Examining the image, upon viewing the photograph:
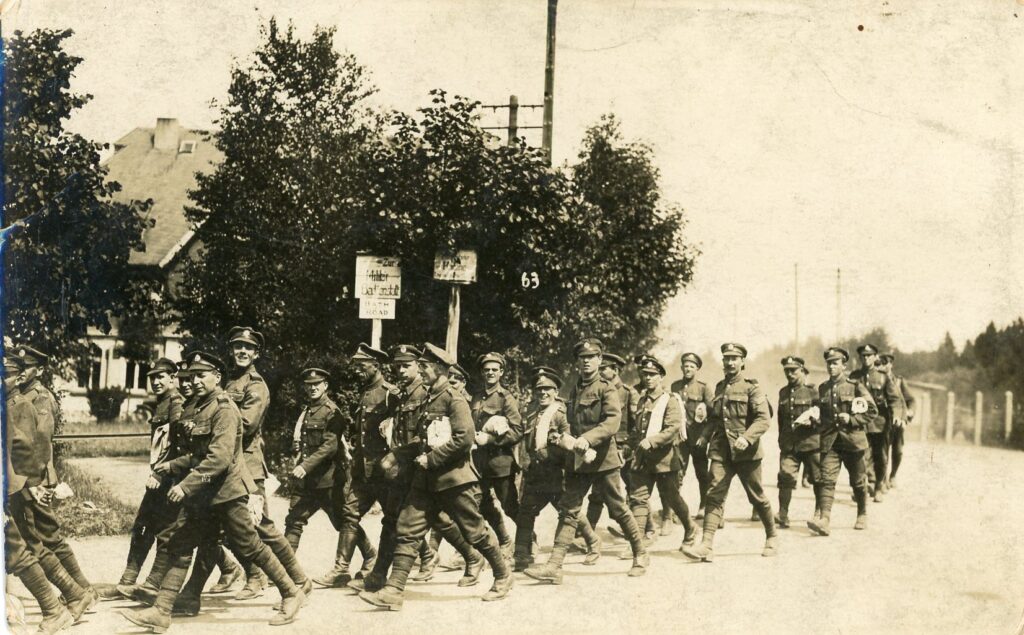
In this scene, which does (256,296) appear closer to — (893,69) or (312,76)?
(312,76)

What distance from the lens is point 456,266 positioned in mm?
8836

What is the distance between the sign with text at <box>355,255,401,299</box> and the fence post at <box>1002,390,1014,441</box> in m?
5.82

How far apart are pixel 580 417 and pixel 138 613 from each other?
11.1 feet

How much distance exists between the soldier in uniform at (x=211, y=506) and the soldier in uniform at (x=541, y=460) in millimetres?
1953

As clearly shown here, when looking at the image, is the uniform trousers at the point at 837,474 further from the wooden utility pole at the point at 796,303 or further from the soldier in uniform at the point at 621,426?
the soldier in uniform at the point at 621,426

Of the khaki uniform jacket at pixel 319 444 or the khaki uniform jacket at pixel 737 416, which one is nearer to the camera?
the khaki uniform jacket at pixel 319 444

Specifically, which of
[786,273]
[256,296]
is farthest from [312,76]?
[786,273]

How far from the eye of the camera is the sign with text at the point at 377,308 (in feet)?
28.3

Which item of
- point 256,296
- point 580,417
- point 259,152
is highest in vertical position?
point 259,152

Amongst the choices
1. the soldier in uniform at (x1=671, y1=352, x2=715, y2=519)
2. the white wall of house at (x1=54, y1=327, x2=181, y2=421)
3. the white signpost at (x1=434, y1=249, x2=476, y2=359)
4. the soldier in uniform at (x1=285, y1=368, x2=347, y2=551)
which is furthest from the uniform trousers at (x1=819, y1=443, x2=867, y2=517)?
the white wall of house at (x1=54, y1=327, x2=181, y2=421)

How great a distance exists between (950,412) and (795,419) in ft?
6.14

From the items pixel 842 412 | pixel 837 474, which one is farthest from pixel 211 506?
pixel 842 412

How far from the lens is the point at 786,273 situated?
9219 mm

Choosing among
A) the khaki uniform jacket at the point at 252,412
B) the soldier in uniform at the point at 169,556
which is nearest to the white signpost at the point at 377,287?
the khaki uniform jacket at the point at 252,412
